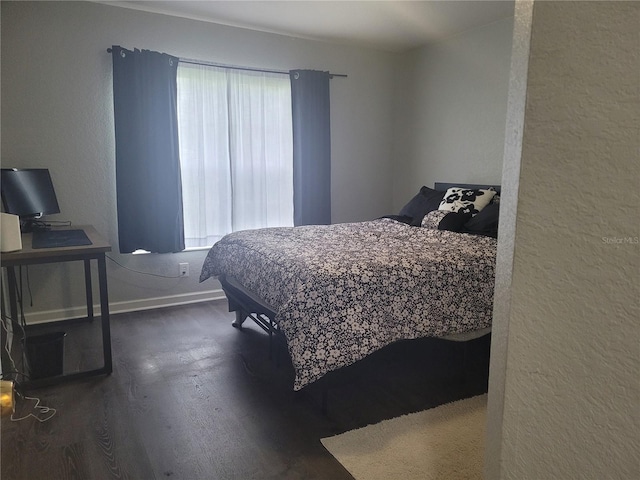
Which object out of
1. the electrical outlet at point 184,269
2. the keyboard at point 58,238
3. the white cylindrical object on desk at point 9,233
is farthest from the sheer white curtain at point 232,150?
the white cylindrical object on desk at point 9,233

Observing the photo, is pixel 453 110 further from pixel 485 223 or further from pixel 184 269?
pixel 184 269

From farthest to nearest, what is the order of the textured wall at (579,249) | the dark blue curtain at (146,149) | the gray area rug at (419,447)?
1. the dark blue curtain at (146,149)
2. the gray area rug at (419,447)
3. the textured wall at (579,249)

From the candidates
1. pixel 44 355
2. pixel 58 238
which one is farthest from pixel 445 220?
pixel 44 355

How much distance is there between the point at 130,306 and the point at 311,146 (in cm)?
222

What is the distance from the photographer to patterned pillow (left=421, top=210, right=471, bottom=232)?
11.1 ft

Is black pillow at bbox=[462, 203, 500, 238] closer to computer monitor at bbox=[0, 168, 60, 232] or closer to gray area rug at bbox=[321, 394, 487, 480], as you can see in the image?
gray area rug at bbox=[321, 394, 487, 480]

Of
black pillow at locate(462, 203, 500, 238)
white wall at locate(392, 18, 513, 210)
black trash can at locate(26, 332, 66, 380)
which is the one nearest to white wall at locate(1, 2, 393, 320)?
black trash can at locate(26, 332, 66, 380)

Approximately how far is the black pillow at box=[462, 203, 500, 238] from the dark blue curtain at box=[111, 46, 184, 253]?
7.83ft

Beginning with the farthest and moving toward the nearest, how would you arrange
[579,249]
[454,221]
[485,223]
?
[454,221] < [485,223] < [579,249]

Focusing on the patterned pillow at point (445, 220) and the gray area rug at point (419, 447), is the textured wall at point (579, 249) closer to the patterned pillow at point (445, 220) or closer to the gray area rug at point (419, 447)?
the gray area rug at point (419, 447)

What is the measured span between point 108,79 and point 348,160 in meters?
2.36

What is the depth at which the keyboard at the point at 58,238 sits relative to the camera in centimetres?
246

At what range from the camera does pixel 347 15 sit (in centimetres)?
366

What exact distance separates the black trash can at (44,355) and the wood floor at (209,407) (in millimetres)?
138
